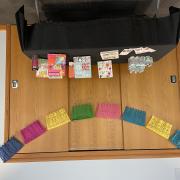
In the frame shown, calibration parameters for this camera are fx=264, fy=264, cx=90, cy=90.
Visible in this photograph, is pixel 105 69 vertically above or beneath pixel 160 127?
above

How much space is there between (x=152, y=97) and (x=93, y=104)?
0.44m

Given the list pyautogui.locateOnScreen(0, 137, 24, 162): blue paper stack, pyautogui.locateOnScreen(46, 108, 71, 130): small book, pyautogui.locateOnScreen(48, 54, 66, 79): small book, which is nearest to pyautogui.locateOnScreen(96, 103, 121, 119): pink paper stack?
pyautogui.locateOnScreen(46, 108, 71, 130): small book

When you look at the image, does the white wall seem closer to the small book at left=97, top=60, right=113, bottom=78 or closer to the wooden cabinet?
the wooden cabinet

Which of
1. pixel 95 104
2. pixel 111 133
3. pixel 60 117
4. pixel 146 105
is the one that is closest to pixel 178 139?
pixel 146 105

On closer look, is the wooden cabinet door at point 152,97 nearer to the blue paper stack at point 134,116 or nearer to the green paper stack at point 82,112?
the blue paper stack at point 134,116

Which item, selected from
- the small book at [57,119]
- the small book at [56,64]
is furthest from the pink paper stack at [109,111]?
the small book at [56,64]

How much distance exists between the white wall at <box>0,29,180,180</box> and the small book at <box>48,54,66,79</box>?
70cm

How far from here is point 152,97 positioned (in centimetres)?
194

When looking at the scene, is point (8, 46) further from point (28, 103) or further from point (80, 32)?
point (80, 32)

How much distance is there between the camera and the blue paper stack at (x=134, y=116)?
1899 millimetres

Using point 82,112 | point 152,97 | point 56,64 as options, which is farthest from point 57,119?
point 152,97

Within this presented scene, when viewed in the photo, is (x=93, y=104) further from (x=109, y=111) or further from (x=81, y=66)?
(x=81, y=66)

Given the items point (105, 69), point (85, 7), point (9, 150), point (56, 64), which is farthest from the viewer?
point (85, 7)

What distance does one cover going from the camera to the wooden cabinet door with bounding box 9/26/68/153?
1891 millimetres
